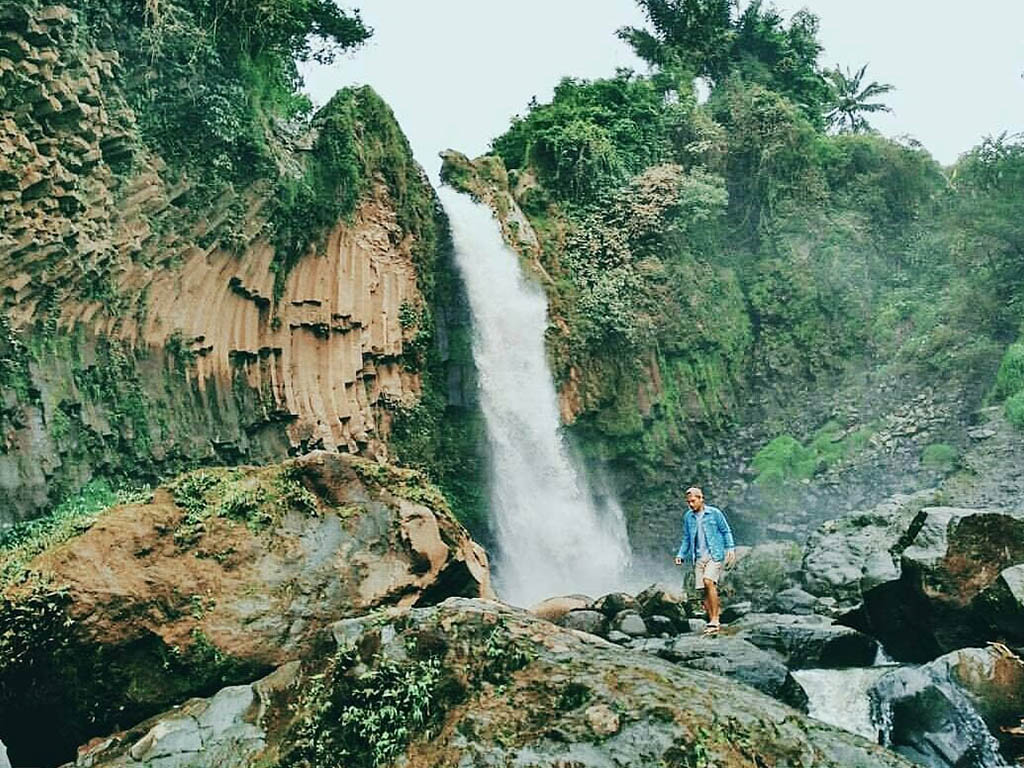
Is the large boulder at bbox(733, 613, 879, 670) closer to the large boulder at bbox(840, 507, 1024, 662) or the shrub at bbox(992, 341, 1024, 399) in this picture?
the large boulder at bbox(840, 507, 1024, 662)

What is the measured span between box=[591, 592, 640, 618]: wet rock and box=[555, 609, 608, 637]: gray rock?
0.70 ft

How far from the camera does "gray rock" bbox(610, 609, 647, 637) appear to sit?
1085cm

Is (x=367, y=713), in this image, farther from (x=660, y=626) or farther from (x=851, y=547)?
(x=851, y=547)

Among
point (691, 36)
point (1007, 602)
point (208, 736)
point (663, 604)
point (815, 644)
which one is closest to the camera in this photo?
point (208, 736)

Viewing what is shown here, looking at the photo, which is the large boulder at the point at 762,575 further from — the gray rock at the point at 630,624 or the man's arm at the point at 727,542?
the man's arm at the point at 727,542

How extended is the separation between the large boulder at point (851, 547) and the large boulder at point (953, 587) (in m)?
1.83

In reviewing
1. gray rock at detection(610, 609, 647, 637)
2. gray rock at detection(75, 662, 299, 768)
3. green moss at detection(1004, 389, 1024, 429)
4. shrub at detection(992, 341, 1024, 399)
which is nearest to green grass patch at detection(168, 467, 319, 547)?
gray rock at detection(75, 662, 299, 768)

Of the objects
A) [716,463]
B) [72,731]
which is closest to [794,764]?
[72,731]

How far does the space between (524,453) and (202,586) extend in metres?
11.2

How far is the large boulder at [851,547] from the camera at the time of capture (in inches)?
487

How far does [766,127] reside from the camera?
23.5 metres

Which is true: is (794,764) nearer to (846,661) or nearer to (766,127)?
(846,661)

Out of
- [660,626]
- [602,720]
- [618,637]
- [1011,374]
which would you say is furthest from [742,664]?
[1011,374]

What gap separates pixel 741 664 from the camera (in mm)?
7289
